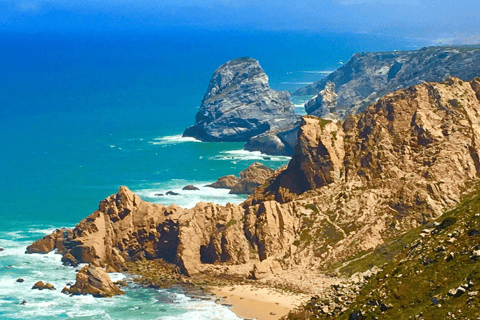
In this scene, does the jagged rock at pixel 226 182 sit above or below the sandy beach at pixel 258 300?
above

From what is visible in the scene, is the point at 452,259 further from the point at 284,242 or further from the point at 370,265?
the point at 284,242

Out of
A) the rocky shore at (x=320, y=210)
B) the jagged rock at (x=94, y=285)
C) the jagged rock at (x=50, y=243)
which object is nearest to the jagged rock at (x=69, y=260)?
the rocky shore at (x=320, y=210)

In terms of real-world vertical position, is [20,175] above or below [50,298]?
above

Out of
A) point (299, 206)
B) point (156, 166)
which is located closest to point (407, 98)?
point (299, 206)

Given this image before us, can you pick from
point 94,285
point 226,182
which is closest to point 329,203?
point 94,285

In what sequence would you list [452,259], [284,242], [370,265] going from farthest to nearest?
[284,242] < [370,265] < [452,259]

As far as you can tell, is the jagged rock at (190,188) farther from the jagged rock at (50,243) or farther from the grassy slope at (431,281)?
the grassy slope at (431,281)

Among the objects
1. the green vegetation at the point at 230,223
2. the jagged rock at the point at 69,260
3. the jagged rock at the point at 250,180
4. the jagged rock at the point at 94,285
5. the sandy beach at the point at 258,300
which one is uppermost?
the jagged rock at the point at 250,180
